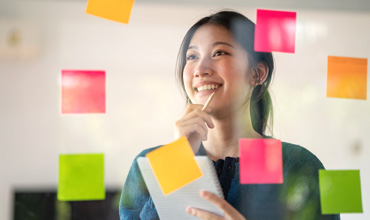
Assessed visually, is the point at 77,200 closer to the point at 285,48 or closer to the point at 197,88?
the point at 197,88

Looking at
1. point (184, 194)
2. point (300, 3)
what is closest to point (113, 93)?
point (184, 194)

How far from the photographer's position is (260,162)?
3.22ft

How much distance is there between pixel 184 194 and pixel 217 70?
33 centimetres

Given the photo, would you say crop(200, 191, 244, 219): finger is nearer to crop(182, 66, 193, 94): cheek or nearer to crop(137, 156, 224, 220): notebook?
crop(137, 156, 224, 220): notebook

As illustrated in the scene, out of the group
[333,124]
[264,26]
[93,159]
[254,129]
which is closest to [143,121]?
[93,159]

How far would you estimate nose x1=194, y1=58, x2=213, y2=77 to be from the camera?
0.99 meters

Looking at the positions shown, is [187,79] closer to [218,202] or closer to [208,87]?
[208,87]

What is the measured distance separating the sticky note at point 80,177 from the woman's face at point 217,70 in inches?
11.9

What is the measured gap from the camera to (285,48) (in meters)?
1.04

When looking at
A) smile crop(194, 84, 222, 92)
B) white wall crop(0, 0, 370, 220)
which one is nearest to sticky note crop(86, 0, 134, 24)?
white wall crop(0, 0, 370, 220)

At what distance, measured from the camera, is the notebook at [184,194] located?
2.86 ft

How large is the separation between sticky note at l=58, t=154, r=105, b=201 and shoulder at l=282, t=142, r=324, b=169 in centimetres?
48

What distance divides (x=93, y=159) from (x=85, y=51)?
0.92 ft

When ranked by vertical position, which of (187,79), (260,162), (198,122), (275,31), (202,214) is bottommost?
(202,214)
